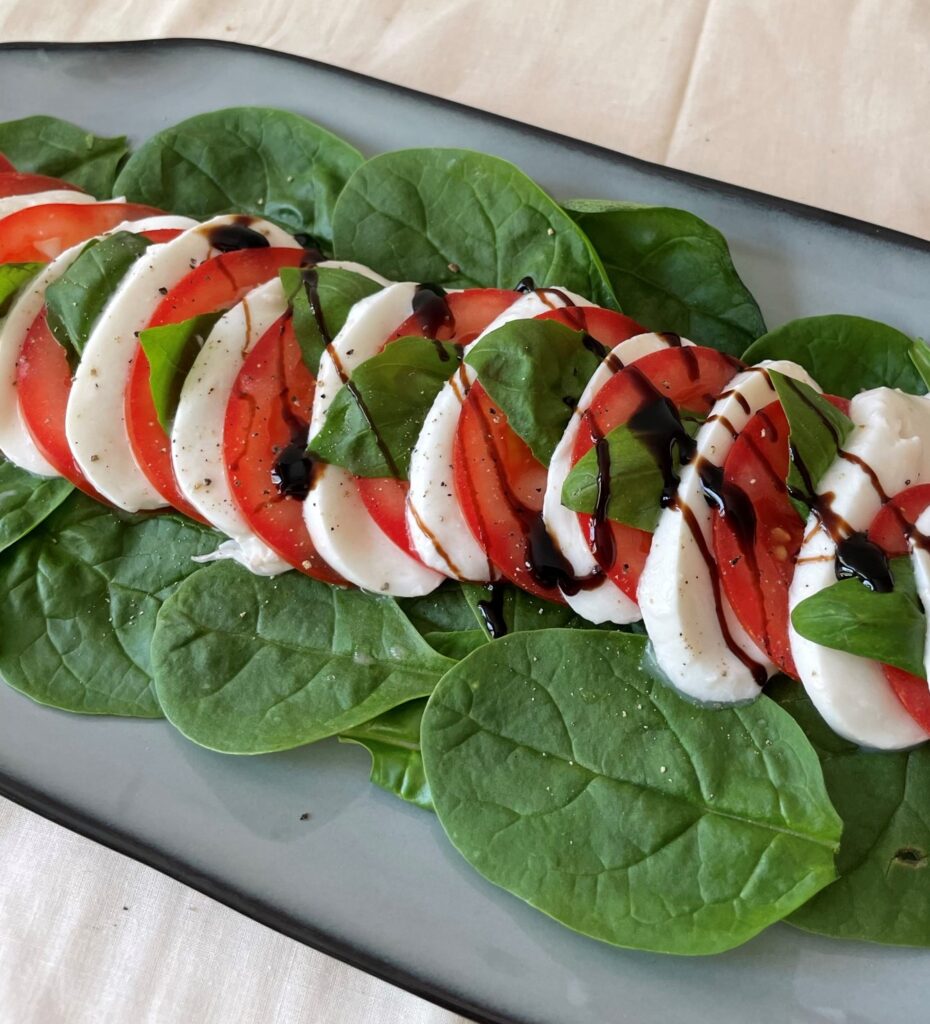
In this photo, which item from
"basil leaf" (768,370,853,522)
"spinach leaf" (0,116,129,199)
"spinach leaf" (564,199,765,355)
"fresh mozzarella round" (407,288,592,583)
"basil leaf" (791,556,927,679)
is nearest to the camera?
"basil leaf" (791,556,927,679)

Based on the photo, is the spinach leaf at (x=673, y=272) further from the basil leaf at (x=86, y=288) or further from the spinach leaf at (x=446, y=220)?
the basil leaf at (x=86, y=288)

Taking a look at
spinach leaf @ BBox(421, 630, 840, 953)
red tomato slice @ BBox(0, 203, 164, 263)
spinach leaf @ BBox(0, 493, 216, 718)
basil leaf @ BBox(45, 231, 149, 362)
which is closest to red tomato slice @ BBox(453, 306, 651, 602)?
spinach leaf @ BBox(421, 630, 840, 953)

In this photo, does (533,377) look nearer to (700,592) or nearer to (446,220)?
(700,592)

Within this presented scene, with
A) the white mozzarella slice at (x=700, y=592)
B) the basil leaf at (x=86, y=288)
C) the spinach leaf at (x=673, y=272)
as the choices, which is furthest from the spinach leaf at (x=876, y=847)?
the basil leaf at (x=86, y=288)

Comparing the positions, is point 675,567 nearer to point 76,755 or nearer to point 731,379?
point 731,379

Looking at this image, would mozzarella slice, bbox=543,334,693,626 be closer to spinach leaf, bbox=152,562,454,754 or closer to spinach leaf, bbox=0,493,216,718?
spinach leaf, bbox=152,562,454,754

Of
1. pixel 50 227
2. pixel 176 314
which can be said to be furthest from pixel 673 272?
pixel 50 227
